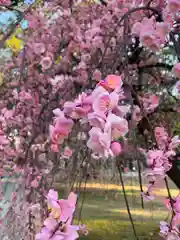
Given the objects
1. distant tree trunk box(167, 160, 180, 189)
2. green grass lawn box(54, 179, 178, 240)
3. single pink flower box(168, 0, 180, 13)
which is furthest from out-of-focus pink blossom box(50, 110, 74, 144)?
green grass lawn box(54, 179, 178, 240)

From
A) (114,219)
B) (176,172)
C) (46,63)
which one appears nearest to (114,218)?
(114,219)

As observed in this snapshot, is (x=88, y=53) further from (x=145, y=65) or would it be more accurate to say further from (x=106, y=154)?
(x=106, y=154)

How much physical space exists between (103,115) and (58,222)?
6.2 inches

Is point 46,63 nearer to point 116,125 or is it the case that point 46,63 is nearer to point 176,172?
point 176,172

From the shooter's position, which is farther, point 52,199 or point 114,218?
point 114,218

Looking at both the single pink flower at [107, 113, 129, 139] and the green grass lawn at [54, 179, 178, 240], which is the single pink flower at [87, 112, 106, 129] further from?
the green grass lawn at [54, 179, 178, 240]

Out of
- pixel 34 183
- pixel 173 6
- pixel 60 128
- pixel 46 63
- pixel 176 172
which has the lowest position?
pixel 176 172

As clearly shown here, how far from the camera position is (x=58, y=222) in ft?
2.40

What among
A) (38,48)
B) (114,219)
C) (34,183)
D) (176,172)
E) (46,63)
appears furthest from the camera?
(114,219)

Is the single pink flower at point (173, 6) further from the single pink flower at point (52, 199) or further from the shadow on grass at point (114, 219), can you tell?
the shadow on grass at point (114, 219)

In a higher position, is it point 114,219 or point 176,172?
point 176,172

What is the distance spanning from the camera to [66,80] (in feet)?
6.27

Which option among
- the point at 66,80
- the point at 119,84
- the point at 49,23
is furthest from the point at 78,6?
the point at 119,84

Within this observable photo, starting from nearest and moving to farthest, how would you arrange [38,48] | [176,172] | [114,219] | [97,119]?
[97,119] → [38,48] → [176,172] → [114,219]
